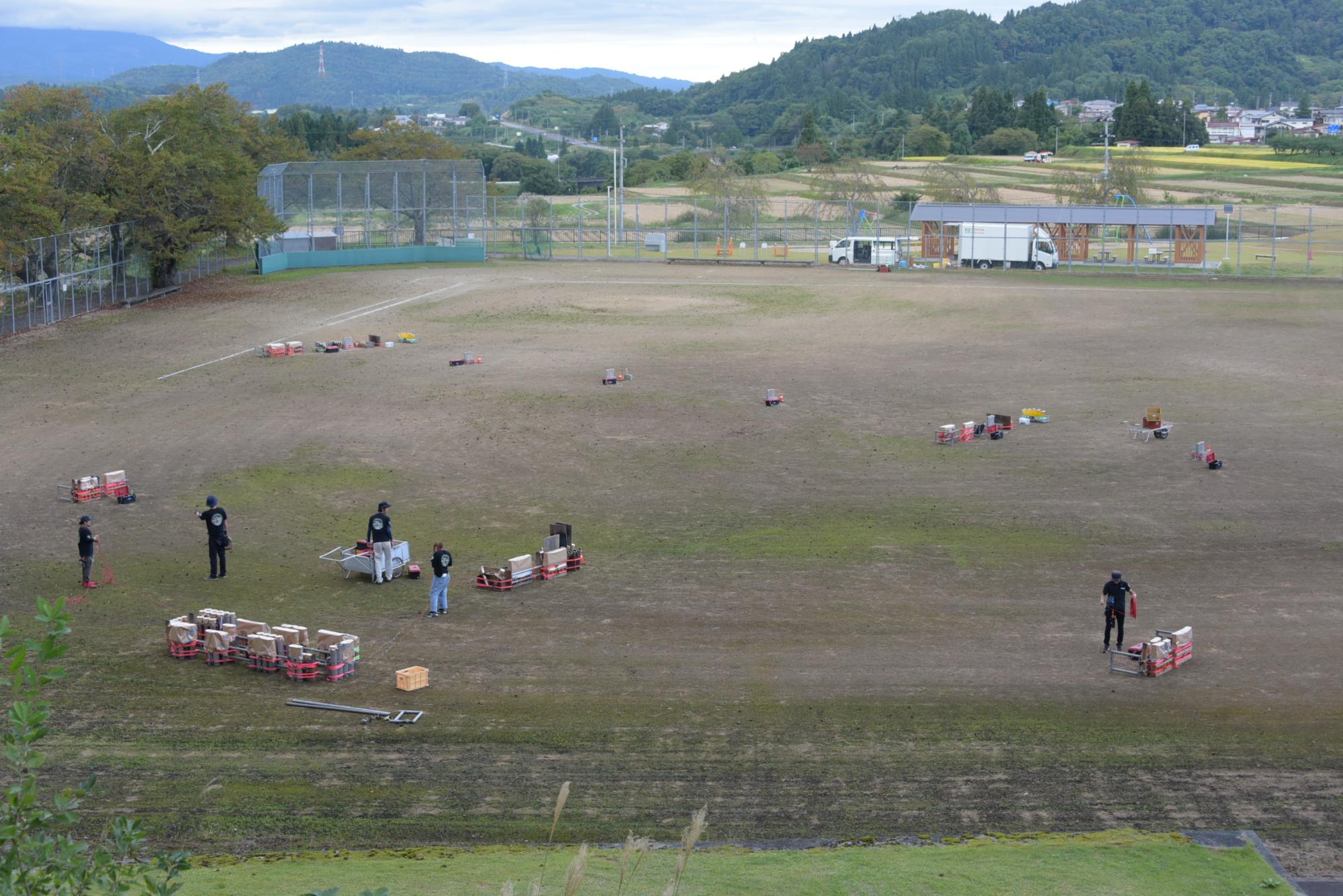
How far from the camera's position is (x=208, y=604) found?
21953mm

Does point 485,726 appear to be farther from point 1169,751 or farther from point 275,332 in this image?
point 275,332

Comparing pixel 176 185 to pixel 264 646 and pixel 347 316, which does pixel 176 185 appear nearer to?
pixel 347 316

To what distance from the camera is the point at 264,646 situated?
1897 centimetres

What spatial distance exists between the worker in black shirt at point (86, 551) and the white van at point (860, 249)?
54212 millimetres

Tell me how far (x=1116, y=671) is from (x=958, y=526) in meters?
7.36

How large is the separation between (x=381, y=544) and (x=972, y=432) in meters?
16.3

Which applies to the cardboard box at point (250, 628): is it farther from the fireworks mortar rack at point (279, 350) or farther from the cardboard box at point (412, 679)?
the fireworks mortar rack at point (279, 350)

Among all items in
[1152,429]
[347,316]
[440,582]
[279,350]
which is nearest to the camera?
[440,582]

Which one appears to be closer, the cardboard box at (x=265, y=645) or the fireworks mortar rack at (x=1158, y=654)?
the fireworks mortar rack at (x=1158, y=654)

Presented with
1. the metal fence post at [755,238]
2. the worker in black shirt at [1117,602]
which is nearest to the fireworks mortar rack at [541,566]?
the worker in black shirt at [1117,602]

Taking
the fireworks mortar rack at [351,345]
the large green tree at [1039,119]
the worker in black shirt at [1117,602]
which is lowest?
the worker in black shirt at [1117,602]

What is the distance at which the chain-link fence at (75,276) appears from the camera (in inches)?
1981

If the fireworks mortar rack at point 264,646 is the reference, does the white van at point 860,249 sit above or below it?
above

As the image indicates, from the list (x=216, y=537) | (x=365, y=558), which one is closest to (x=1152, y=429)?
(x=365, y=558)
